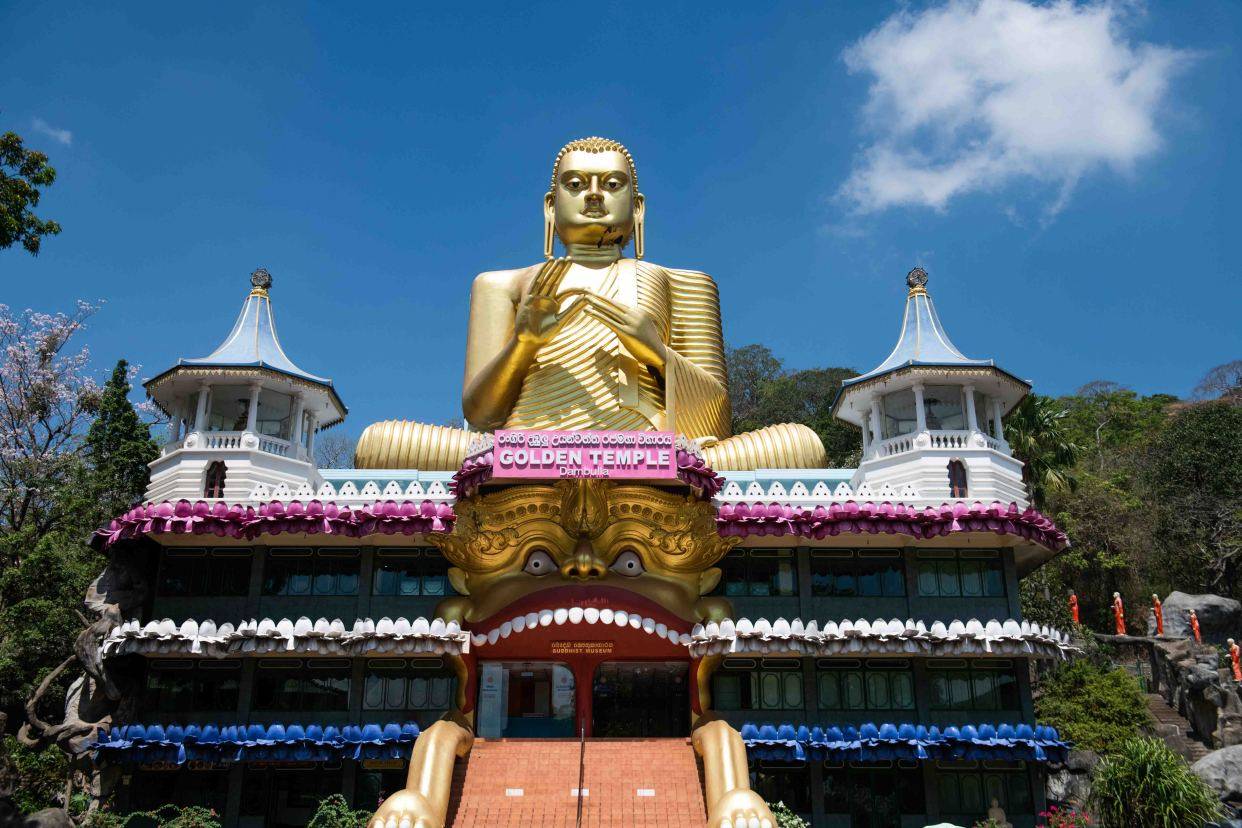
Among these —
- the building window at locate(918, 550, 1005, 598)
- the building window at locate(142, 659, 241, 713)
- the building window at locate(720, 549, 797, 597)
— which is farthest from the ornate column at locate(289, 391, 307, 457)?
the building window at locate(918, 550, 1005, 598)

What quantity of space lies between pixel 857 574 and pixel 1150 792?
5.52m

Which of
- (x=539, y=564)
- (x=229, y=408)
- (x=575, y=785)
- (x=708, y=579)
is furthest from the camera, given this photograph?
(x=229, y=408)

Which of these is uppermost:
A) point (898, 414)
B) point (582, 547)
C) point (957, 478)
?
point (898, 414)

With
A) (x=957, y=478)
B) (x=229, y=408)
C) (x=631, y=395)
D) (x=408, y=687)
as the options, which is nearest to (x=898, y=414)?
(x=957, y=478)

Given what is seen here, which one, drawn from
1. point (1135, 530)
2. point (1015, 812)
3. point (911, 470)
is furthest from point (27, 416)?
point (1135, 530)

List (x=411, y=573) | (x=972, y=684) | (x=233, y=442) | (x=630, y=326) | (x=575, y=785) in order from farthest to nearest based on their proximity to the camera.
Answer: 1. (x=233, y=442)
2. (x=630, y=326)
3. (x=411, y=573)
4. (x=972, y=684)
5. (x=575, y=785)

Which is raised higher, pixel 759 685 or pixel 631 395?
pixel 631 395

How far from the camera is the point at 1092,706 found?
74.2ft

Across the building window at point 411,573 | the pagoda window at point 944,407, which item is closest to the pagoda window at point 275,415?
the building window at point 411,573

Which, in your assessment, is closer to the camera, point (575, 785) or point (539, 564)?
point (575, 785)

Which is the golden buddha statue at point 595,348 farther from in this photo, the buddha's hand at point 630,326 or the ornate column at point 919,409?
the ornate column at point 919,409

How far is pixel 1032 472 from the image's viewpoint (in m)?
30.2

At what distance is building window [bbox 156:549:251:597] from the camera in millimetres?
18062

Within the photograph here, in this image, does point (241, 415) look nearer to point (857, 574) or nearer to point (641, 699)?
point (641, 699)
